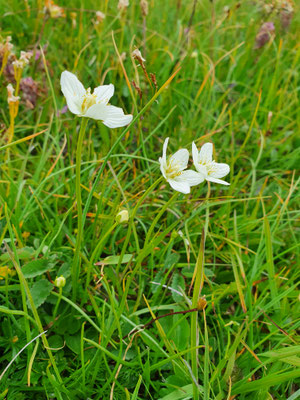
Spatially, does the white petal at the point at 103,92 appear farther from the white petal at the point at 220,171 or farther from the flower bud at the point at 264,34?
the flower bud at the point at 264,34

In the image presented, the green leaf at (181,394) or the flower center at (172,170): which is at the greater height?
the flower center at (172,170)

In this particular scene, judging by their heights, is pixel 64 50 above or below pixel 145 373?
above

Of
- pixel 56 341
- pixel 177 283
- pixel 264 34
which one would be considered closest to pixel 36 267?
pixel 56 341

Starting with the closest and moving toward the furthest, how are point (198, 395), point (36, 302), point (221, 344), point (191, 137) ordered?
point (198, 395), point (36, 302), point (221, 344), point (191, 137)

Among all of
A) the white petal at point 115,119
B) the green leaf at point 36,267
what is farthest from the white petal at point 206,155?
the green leaf at point 36,267

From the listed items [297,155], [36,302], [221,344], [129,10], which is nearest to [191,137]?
[297,155]

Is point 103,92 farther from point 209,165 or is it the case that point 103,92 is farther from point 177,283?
point 177,283

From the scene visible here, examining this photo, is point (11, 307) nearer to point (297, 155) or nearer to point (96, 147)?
point (96, 147)
